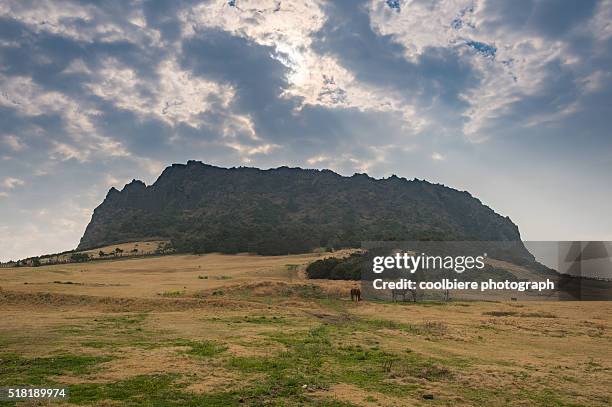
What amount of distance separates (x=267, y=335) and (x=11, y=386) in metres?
13.8

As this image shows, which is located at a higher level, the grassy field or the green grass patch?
the green grass patch

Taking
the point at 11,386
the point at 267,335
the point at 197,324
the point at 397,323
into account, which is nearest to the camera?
the point at 11,386

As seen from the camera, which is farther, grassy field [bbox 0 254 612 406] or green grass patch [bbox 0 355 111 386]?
green grass patch [bbox 0 355 111 386]

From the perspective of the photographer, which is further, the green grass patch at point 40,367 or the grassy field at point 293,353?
the green grass patch at point 40,367

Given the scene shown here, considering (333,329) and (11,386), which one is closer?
(11,386)

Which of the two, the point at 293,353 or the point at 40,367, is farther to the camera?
the point at 293,353

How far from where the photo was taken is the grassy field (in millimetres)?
14453

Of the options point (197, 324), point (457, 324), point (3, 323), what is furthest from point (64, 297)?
point (457, 324)

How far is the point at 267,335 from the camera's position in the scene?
2545 cm

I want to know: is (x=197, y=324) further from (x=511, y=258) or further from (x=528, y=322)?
(x=511, y=258)

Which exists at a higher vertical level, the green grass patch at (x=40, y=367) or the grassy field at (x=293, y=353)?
the green grass patch at (x=40, y=367)

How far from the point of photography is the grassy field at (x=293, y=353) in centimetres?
1445

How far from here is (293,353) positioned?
2062 centimetres

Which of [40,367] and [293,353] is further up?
[40,367]
